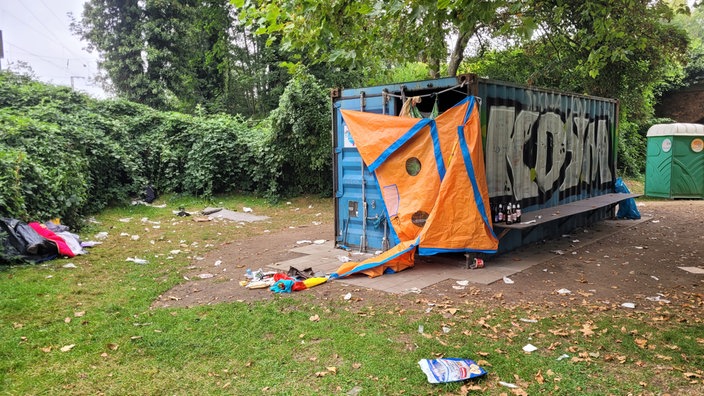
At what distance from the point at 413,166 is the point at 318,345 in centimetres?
336

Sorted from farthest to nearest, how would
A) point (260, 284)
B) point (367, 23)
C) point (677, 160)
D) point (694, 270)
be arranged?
point (677, 160) < point (367, 23) < point (694, 270) < point (260, 284)

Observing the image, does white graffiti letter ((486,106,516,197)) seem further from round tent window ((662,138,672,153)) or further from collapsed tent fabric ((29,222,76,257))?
round tent window ((662,138,672,153))

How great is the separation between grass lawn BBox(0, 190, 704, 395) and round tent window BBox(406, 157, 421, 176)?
79.1 inches

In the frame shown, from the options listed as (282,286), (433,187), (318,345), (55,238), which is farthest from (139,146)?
(318,345)

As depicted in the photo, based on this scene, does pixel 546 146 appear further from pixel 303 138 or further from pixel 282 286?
pixel 303 138

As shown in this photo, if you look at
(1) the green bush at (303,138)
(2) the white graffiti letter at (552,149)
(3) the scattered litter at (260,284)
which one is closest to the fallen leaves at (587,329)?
(3) the scattered litter at (260,284)

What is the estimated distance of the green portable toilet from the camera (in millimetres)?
13422

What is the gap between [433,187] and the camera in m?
6.66

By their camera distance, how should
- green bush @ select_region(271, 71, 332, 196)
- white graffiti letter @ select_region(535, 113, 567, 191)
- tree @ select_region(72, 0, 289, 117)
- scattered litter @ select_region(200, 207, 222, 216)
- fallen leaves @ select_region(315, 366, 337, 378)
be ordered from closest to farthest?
fallen leaves @ select_region(315, 366, 337, 378) → white graffiti letter @ select_region(535, 113, 567, 191) → scattered litter @ select_region(200, 207, 222, 216) → green bush @ select_region(271, 71, 332, 196) → tree @ select_region(72, 0, 289, 117)

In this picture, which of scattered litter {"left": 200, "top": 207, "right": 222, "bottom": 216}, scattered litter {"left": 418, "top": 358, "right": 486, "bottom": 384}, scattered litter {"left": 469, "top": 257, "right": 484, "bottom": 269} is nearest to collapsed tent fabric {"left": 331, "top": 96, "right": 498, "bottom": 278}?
scattered litter {"left": 469, "top": 257, "right": 484, "bottom": 269}

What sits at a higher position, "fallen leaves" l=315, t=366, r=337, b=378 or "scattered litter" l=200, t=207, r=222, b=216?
"scattered litter" l=200, t=207, r=222, b=216

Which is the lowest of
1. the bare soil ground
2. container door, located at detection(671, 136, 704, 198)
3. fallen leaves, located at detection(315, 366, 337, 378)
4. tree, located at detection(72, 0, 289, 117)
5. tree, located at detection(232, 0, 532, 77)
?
fallen leaves, located at detection(315, 366, 337, 378)

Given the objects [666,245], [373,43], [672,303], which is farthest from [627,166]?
[672,303]

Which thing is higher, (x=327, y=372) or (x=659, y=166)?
(x=659, y=166)
